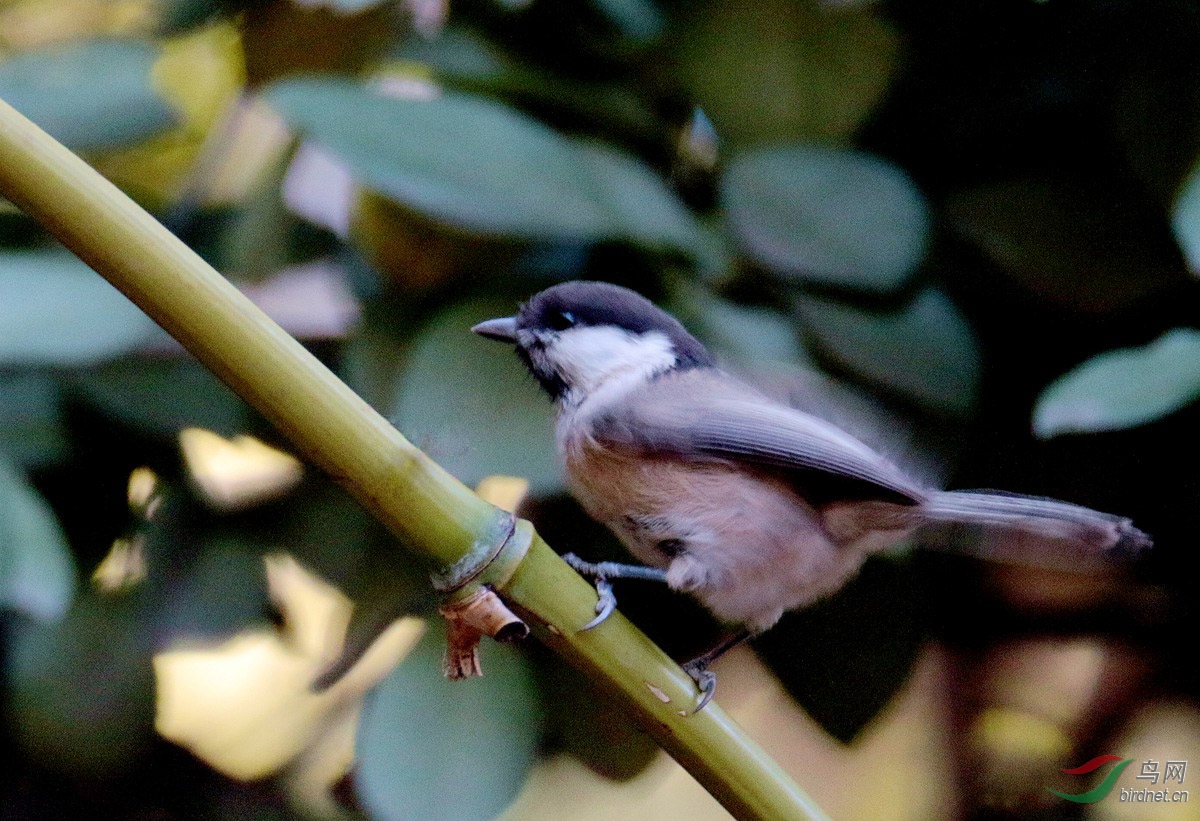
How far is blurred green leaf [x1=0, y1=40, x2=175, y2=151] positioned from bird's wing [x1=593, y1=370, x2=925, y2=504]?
435mm

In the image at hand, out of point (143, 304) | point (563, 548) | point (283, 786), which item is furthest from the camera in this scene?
point (283, 786)

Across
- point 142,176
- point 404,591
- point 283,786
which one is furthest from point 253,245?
point 283,786

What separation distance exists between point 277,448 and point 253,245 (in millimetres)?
149

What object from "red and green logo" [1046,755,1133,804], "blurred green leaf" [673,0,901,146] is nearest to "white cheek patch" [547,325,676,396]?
"blurred green leaf" [673,0,901,146]

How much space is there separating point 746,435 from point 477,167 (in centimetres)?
25

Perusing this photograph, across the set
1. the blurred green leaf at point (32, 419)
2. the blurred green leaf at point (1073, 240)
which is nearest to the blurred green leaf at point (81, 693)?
the blurred green leaf at point (32, 419)

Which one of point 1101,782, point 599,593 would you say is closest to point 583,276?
point 599,593

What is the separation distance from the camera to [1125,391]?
494 millimetres

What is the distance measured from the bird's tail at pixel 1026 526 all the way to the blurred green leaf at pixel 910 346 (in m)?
0.15

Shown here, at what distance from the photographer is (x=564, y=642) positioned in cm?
32

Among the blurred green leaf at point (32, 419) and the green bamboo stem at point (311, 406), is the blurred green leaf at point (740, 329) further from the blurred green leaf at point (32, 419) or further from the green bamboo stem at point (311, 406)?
the blurred green leaf at point (32, 419)

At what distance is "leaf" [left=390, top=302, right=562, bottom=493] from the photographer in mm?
500

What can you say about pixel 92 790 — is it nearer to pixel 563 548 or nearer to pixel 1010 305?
pixel 563 548

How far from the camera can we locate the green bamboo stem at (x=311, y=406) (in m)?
0.28
